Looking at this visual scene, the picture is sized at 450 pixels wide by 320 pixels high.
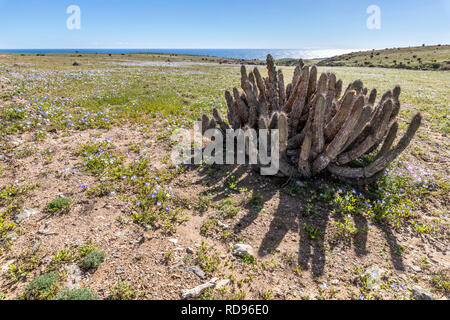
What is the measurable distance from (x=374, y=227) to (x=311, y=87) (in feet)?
13.8

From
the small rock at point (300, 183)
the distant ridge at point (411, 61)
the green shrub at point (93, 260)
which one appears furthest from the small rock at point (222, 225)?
the distant ridge at point (411, 61)

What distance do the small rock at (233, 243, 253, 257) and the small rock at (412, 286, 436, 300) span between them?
2.59 m

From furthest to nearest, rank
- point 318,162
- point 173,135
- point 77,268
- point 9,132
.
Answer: point 173,135
point 9,132
point 318,162
point 77,268

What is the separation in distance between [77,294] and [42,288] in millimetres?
598

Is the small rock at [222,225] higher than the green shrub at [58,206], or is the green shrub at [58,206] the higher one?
the green shrub at [58,206]

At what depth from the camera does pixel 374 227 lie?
462 centimetres

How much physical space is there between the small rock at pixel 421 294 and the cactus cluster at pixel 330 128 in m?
2.88

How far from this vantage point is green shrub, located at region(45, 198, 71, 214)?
4646mm

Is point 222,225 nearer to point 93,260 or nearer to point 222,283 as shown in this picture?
point 222,283

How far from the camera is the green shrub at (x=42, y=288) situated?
9.89 ft

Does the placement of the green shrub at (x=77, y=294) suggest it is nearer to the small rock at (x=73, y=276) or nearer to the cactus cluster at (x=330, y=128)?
the small rock at (x=73, y=276)
